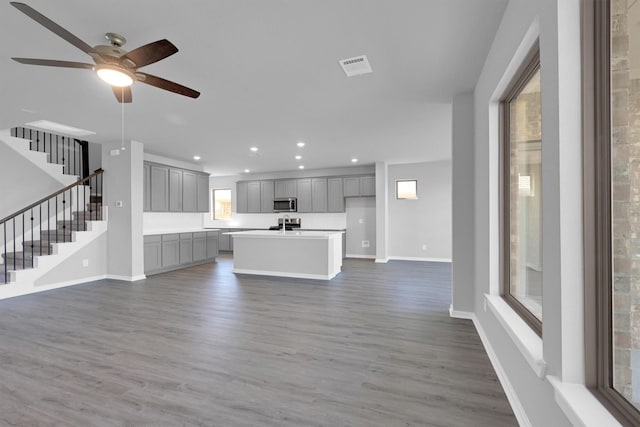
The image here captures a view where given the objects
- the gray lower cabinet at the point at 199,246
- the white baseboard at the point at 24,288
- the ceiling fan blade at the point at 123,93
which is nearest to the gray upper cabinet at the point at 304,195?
the gray lower cabinet at the point at 199,246

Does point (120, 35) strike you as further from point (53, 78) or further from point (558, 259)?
point (558, 259)

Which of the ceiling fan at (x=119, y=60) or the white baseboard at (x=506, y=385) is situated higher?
the ceiling fan at (x=119, y=60)

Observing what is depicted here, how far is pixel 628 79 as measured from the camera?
1.06m

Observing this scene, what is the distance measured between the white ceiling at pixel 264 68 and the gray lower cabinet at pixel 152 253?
6.67 feet

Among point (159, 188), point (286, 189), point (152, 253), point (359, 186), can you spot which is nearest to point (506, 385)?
point (152, 253)

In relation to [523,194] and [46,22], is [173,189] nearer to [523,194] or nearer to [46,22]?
[46,22]

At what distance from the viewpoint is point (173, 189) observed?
22.9ft

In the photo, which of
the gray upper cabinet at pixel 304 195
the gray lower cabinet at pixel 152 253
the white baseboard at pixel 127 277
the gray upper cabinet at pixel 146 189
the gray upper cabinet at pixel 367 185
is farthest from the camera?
the gray upper cabinet at pixel 304 195

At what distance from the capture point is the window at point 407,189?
808 cm

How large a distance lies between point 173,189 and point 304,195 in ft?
11.4

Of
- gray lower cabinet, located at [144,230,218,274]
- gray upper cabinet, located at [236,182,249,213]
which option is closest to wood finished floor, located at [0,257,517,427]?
gray lower cabinet, located at [144,230,218,274]

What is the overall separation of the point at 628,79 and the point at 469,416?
1.87m

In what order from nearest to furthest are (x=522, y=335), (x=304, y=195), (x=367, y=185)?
(x=522, y=335) → (x=367, y=185) → (x=304, y=195)

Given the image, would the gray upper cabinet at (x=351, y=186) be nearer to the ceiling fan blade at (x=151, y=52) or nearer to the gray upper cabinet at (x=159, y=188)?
the gray upper cabinet at (x=159, y=188)
